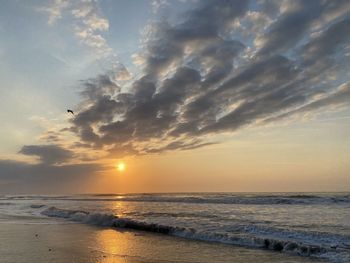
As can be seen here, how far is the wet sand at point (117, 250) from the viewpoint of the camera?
11.5 metres

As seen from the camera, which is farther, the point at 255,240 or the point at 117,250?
the point at 255,240

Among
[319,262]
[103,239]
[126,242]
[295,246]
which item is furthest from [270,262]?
[103,239]

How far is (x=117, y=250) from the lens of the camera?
43.5ft

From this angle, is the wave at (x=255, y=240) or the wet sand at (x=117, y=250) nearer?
the wet sand at (x=117, y=250)

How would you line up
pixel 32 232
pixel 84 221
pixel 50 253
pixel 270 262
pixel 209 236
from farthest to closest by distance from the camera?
pixel 84 221, pixel 32 232, pixel 209 236, pixel 50 253, pixel 270 262

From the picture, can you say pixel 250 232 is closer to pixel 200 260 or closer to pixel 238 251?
pixel 238 251

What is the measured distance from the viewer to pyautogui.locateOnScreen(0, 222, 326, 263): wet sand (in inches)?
454

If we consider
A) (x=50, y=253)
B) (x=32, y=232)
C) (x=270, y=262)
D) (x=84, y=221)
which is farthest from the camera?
(x=84, y=221)

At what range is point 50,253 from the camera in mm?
12383

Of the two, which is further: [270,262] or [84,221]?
[84,221]

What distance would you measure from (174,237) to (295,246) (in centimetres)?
619

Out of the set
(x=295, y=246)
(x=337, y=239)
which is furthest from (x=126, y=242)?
(x=337, y=239)

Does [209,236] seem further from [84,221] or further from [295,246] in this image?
[84,221]

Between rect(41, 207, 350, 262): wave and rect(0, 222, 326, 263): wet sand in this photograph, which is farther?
rect(41, 207, 350, 262): wave
